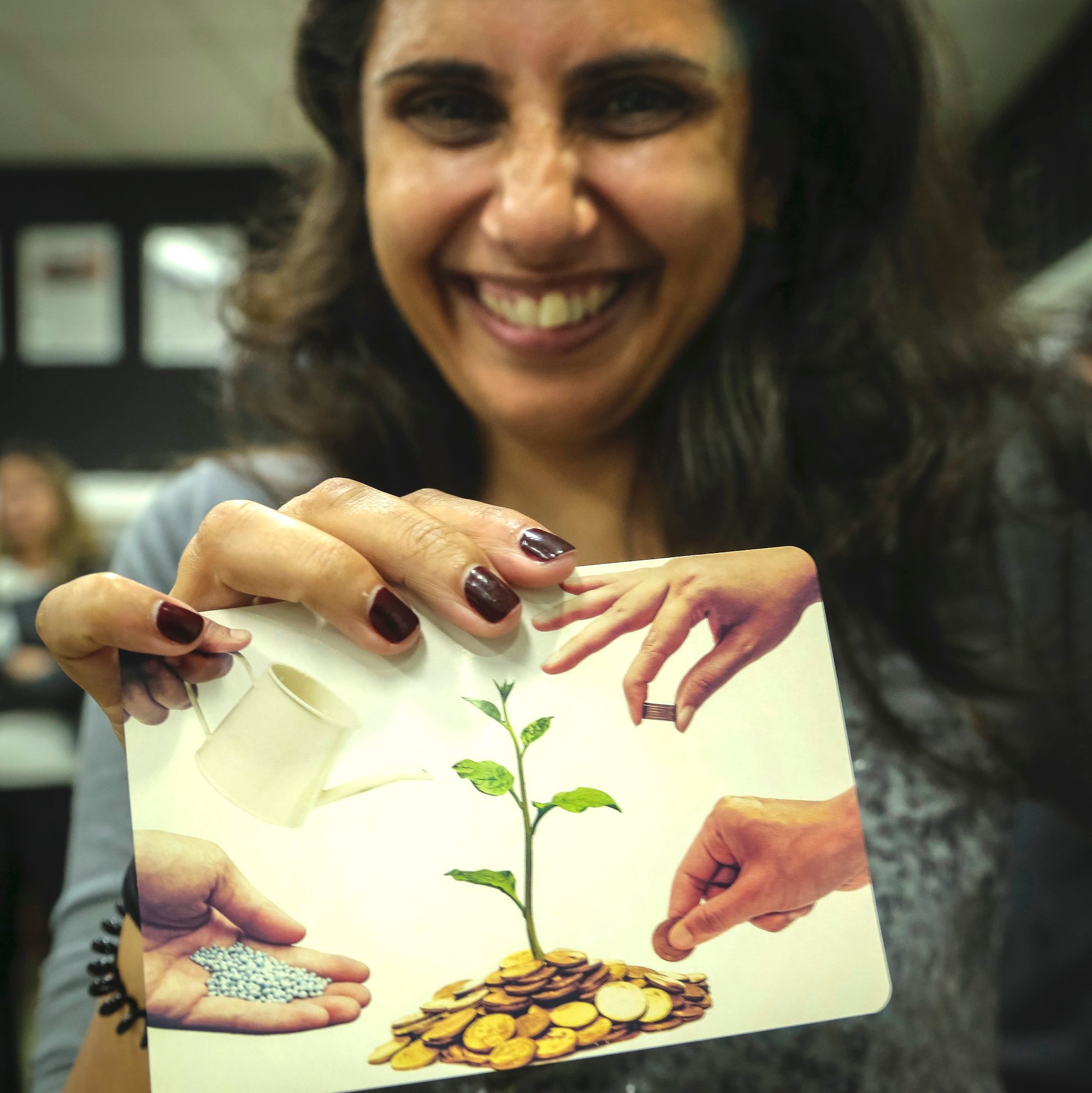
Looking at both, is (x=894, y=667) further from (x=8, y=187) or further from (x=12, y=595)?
(x=8, y=187)

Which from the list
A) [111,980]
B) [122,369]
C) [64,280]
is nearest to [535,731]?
[111,980]

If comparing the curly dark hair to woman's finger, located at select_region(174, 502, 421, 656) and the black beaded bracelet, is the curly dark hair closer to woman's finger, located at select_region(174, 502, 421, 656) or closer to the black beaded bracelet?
woman's finger, located at select_region(174, 502, 421, 656)

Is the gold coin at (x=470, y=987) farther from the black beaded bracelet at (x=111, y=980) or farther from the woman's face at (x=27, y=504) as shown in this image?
the woman's face at (x=27, y=504)

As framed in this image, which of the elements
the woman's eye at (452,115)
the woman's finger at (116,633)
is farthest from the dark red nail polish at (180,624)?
the woman's eye at (452,115)

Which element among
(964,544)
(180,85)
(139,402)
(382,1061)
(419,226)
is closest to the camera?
(382,1061)

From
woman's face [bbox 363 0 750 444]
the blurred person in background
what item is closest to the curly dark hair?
woman's face [bbox 363 0 750 444]

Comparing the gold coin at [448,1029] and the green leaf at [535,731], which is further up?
the green leaf at [535,731]

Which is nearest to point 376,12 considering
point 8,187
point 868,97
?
point 868,97
